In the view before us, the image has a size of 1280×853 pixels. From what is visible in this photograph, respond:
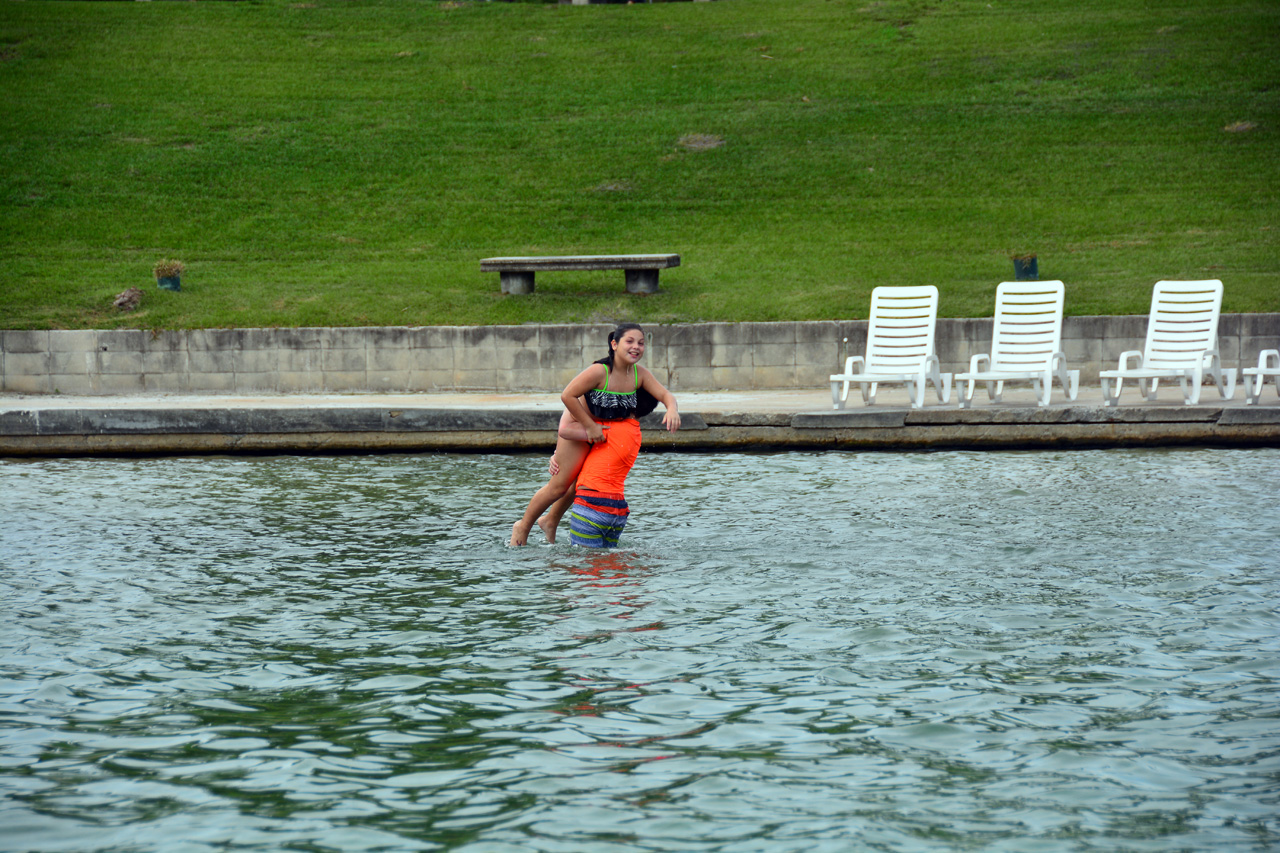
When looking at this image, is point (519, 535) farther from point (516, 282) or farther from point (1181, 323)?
point (516, 282)

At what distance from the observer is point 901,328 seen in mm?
15109

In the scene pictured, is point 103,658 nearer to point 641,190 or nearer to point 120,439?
point 120,439

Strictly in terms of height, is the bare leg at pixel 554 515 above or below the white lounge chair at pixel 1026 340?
below

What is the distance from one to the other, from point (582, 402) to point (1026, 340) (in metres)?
8.78

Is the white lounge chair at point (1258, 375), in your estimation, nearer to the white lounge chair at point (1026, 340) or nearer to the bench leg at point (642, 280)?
the white lounge chair at point (1026, 340)

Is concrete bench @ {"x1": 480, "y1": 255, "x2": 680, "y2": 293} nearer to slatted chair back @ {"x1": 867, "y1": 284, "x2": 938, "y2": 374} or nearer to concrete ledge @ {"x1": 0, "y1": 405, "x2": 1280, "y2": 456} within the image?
slatted chair back @ {"x1": 867, "y1": 284, "x2": 938, "y2": 374}

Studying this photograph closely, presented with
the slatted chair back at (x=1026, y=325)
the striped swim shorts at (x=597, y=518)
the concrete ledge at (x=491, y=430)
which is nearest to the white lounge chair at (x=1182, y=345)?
the slatted chair back at (x=1026, y=325)

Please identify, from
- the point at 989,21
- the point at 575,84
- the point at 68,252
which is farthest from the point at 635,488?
the point at 989,21

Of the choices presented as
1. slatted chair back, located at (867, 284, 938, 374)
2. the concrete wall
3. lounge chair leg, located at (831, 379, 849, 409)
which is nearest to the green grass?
the concrete wall

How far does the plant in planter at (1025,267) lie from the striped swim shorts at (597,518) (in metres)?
11.3

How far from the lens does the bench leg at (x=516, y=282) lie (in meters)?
18.8

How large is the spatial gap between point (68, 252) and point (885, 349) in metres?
13.7

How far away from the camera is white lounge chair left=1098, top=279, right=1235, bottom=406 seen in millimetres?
13766

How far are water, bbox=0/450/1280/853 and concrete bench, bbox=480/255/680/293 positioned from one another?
842 centimetres
